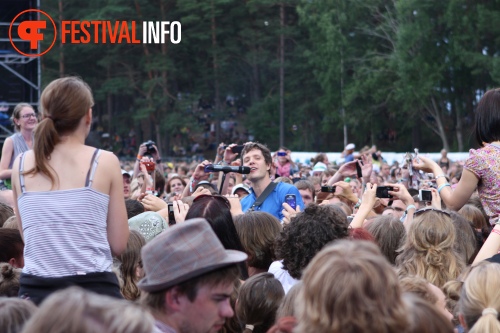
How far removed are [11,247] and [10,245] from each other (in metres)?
0.01

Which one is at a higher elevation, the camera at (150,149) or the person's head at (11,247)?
the camera at (150,149)

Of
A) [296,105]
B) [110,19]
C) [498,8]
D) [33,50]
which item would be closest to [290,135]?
[296,105]

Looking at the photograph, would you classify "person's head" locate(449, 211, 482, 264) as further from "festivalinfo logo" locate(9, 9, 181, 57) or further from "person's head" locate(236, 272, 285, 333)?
"festivalinfo logo" locate(9, 9, 181, 57)

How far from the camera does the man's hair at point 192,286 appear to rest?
3025mm

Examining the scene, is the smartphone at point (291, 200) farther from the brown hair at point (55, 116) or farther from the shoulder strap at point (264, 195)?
the brown hair at point (55, 116)

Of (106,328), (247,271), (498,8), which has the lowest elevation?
(247,271)

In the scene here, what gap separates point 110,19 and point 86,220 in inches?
1820

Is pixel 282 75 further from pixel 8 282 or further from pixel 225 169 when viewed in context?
pixel 8 282

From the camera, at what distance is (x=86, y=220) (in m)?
3.90

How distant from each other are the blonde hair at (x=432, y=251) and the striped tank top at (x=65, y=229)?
180 cm

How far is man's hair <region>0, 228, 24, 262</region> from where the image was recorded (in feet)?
16.2

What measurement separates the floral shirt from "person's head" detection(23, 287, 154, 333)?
3238mm

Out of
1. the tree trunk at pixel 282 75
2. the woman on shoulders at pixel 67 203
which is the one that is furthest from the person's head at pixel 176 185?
the tree trunk at pixel 282 75

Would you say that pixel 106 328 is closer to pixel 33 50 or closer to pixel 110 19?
pixel 33 50
